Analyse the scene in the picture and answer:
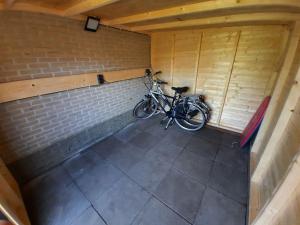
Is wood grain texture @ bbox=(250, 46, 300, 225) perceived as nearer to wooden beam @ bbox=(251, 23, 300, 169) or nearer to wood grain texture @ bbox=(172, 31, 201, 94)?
wooden beam @ bbox=(251, 23, 300, 169)

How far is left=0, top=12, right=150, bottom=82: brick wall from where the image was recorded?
1.51 m

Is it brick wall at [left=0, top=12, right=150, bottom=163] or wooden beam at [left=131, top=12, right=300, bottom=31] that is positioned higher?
wooden beam at [left=131, top=12, right=300, bottom=31]

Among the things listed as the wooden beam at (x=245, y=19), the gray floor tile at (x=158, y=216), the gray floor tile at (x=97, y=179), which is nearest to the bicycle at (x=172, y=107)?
the wooden beam at (x=245, y=19)

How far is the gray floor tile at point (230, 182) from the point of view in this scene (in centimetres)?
155

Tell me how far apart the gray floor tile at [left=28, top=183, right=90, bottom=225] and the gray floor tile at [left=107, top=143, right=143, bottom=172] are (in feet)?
1.95

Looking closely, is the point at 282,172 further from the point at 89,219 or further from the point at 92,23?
the point at 92,23

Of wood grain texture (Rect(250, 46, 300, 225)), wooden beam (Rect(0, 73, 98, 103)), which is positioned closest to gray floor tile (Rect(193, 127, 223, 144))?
wood grain texture (Rect(250, 46, 300, 225))

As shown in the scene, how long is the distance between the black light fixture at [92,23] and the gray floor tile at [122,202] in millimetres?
2285

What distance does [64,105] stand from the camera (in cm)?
206

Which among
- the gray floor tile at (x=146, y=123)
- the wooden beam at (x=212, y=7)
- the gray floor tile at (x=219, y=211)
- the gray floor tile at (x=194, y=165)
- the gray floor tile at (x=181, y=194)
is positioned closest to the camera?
the wooden beam at (x=212, y=7)

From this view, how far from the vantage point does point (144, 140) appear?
2.61 meters

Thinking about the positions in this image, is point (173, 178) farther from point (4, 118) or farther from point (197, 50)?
point (197, 50)

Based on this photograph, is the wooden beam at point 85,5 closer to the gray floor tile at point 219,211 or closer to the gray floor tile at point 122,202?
the gray floor tile at point 122,202

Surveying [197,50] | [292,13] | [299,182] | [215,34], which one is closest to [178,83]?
[197,50]
